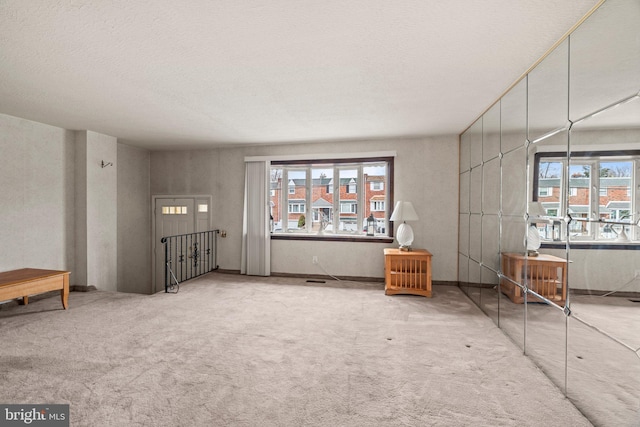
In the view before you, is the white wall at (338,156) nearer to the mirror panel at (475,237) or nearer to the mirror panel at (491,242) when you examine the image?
the mirror panel at (475,237)

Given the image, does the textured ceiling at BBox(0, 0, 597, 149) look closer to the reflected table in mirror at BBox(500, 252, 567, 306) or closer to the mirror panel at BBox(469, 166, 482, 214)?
the mirror panel at BBox(469, 166, 482, 214)

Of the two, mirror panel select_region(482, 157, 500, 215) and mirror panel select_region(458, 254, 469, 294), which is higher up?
mirror panel select_region(482, 157, 500, 215)

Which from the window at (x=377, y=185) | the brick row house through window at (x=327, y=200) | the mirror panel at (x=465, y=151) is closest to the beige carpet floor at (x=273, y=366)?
the brick row house through window at (x=327, y=200)

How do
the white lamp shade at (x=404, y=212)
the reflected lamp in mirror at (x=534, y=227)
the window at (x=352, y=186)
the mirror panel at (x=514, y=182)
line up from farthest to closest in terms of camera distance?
the window at (x=352, y=186)
the white lamp shade at (x=404, y=212)
the mirror panel at (x=514, y=182)
the reflected lamp in mirror at (x=534, y=227)

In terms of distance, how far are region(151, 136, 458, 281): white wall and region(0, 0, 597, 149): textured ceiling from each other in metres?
1.19

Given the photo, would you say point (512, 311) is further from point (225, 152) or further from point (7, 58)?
point (225, 152)

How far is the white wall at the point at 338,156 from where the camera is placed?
5.04m

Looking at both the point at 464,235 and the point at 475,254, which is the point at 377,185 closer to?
the point at 464,235

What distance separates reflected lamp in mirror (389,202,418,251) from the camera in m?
4.68

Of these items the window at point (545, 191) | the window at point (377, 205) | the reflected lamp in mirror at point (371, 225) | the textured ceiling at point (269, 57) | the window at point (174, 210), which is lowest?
the reflected lamp in mirror at point (371, 225)

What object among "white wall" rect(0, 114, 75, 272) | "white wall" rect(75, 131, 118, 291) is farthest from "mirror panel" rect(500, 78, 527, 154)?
"white wall" rect(0, 114, 75, 272)

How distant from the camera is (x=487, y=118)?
3607mm

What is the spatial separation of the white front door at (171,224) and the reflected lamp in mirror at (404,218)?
3962 millimetres

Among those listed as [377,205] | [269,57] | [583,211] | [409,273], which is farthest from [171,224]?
[583,211]
